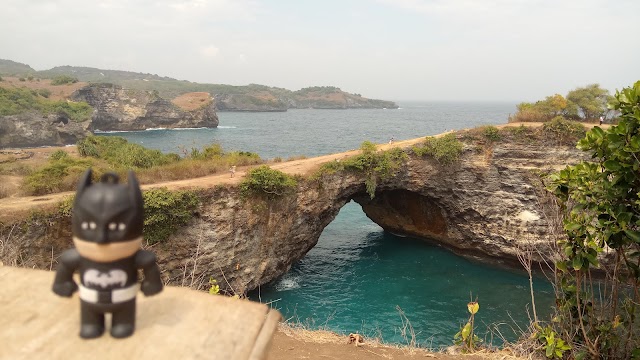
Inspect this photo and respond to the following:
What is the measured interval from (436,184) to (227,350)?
24658 millimetres

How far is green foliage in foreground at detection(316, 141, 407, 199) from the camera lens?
22.7 meters

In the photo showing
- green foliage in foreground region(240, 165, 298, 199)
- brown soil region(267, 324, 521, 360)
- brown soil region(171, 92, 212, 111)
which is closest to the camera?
brown soil region(267, 324, 521, 360)

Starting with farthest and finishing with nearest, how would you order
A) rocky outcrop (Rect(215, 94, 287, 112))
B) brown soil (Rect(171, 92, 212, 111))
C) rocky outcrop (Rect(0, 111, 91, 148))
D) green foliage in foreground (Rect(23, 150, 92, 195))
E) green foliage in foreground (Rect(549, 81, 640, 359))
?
rocky outcrop (Rect(215, 94, 287, 112)) < brown soil (Rect(171, 92, 212, 111)) < rocky outcrop (Rect(0, 111, 91, 148)) < green foliage in foreground (Rect(23, 150, 92, 195)) < green foliage in foreground (Rect(549, 81, 640, 359))

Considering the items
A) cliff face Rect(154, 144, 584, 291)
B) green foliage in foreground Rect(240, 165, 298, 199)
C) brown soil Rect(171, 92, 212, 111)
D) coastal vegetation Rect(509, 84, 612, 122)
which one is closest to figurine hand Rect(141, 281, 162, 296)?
cliff face Rect(154, 144, 584, 291)

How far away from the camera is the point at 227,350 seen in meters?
2.48

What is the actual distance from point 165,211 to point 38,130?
202 ft

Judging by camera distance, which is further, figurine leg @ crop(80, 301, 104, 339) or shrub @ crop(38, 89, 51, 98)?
shrub @ crop(38, 89, 51, 98)

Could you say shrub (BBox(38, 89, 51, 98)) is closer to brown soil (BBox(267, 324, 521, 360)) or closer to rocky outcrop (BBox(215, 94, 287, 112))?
rocky outcrop (BBox(215, 94, 287, 112))

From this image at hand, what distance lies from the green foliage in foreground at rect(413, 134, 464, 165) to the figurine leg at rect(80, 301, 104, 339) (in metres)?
23.3

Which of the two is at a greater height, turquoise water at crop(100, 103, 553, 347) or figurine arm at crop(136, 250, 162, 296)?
figurine arm at crop(136, 250, 162, 296)

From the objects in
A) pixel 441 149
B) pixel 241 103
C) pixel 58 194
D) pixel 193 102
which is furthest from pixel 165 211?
pixel 241 103

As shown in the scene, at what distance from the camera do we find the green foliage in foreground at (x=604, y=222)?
230 inches

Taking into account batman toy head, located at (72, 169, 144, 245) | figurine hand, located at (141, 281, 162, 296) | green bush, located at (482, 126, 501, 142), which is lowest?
figurine hand, located at (141, 281, 162, 296)

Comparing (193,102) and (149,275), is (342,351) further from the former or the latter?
(193,102)
